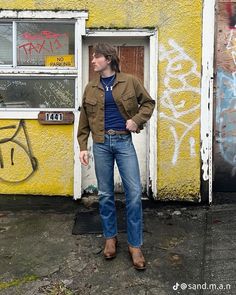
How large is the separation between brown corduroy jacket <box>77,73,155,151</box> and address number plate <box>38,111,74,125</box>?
1.37 meters

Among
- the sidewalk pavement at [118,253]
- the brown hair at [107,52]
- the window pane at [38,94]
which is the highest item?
the brown hair at [107,52]

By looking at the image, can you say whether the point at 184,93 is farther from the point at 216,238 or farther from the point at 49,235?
the point at 49,235

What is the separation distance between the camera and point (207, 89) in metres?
5.44

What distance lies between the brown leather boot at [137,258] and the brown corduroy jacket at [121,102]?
3.53 feet

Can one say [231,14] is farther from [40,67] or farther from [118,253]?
[118,253]

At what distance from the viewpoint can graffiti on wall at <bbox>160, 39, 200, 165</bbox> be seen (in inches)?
213

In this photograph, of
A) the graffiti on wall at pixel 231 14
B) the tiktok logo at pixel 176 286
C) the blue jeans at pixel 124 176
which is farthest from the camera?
the graffiti on wall at pixel 231 14

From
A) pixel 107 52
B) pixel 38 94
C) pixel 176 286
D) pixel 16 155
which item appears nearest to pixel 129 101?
pixel 107 52

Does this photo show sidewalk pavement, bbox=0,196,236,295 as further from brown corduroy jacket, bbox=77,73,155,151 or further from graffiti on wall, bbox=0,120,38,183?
brown corduroy jacket, bbox=77,73,155,151

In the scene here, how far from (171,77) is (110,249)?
233 cm

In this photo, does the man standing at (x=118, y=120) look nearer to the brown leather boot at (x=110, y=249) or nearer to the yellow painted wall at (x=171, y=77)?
the brown leather boot at (x=110, y=249)

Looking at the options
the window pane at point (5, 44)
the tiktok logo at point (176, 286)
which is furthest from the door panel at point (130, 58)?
the tiktok logo at point (176, 286)

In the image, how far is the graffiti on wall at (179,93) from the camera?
541cm

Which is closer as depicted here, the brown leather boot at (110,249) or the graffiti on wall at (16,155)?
the brown leather boot at (110,249)
